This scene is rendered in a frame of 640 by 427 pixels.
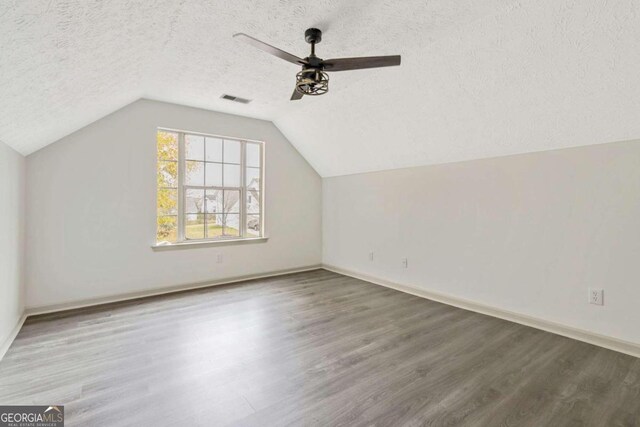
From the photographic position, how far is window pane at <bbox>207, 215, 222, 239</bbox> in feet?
14.6

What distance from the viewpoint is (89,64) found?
1.90 metres

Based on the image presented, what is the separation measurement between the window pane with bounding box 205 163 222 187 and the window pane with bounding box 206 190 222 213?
0.40 feet

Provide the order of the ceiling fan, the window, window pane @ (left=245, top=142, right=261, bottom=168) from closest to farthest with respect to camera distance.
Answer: the ceiling fan, the window, window pane @ (left=245, top=142, right=261, bottom=168)

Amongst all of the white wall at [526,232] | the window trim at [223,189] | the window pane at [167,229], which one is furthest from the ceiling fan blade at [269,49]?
the window pane at [167,229]

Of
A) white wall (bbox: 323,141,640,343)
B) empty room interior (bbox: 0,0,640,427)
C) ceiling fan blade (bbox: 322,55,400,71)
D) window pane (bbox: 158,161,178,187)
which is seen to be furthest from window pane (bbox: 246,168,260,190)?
ceiling fan blade (bbox: 322,55,400,71)

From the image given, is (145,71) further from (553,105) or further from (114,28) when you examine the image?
(553,105)

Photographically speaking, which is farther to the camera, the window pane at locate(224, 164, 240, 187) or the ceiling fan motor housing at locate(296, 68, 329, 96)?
the window pane at locate(224, 164, 240, 187)

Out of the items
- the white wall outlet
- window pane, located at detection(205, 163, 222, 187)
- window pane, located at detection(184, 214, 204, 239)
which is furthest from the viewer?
window pane, located at detection(205, 163, 222, 187)

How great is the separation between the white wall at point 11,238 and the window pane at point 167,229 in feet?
4.32

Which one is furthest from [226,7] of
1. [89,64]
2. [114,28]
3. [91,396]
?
[91,396]

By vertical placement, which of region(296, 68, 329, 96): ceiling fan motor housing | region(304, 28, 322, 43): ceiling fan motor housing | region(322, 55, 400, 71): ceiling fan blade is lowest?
region(296, 68, 329, 96): ceiling fan motor housing

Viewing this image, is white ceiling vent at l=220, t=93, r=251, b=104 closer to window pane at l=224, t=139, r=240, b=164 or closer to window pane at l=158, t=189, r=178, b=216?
window pane at l=224, t=139, r=240, b=164

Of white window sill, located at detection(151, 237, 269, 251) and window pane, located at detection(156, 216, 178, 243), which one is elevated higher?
window pane, located at detection(156, 216, 178, 243)

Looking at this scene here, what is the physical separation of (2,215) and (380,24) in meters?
3.30
